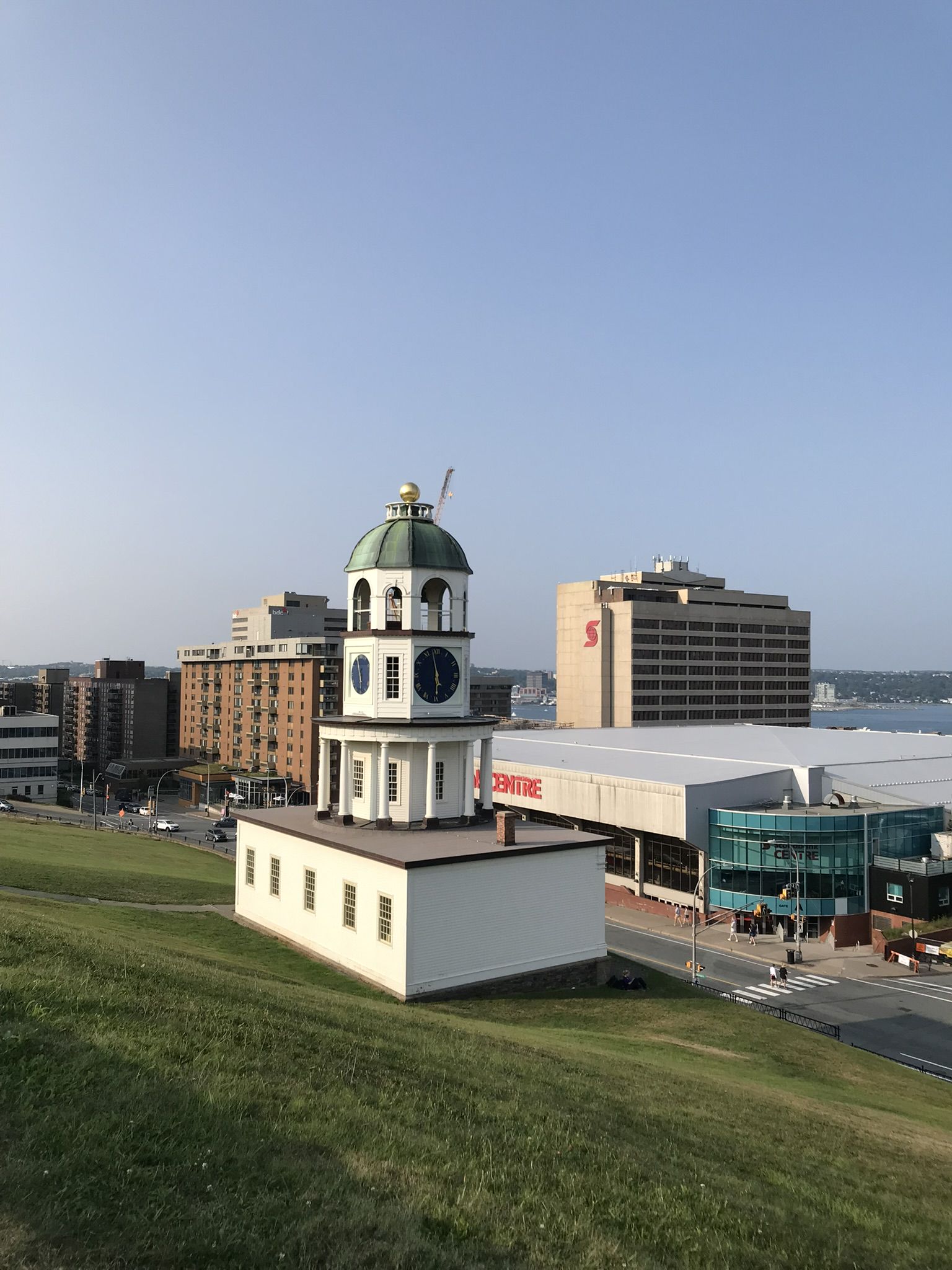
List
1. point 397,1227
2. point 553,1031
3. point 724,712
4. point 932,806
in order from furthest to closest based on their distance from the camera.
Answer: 1. point 724,712
2. point 932,806
3. point 553,1031
4. point 397,1227

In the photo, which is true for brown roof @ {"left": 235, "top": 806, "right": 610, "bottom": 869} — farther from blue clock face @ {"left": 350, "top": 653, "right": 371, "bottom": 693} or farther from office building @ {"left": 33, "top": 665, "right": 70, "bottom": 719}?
office building @ {"left": 33, "top": 665, "right": 70, "bottom": 719}

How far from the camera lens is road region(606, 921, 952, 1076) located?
4425 cm

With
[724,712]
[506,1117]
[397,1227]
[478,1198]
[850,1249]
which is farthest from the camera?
[724,712]

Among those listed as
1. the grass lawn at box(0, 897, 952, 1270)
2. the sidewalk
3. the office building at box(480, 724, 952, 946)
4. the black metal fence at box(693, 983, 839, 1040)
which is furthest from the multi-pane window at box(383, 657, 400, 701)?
the office building at box(480, 724, 952, 946)

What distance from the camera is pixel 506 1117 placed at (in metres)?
16.0

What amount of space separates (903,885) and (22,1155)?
69.4 meters

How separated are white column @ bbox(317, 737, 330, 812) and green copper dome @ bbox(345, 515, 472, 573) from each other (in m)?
8.88

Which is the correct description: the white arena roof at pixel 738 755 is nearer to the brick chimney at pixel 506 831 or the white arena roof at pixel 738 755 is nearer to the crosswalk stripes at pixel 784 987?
the crosswalk stripes at pixel 784 987

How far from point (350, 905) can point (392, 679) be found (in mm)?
10852

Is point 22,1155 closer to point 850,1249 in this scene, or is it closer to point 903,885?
point 850,1249

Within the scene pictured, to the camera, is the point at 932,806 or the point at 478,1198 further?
the point at 932,806

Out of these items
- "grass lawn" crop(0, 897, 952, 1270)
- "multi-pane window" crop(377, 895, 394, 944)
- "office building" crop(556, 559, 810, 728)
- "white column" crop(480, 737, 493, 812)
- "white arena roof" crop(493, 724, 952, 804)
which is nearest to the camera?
"grass lawn" crop(0, 897, 952, 1270)

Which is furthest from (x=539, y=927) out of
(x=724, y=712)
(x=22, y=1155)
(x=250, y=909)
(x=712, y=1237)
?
(x=724, y=712)

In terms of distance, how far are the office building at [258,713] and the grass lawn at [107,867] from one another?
63073mm
